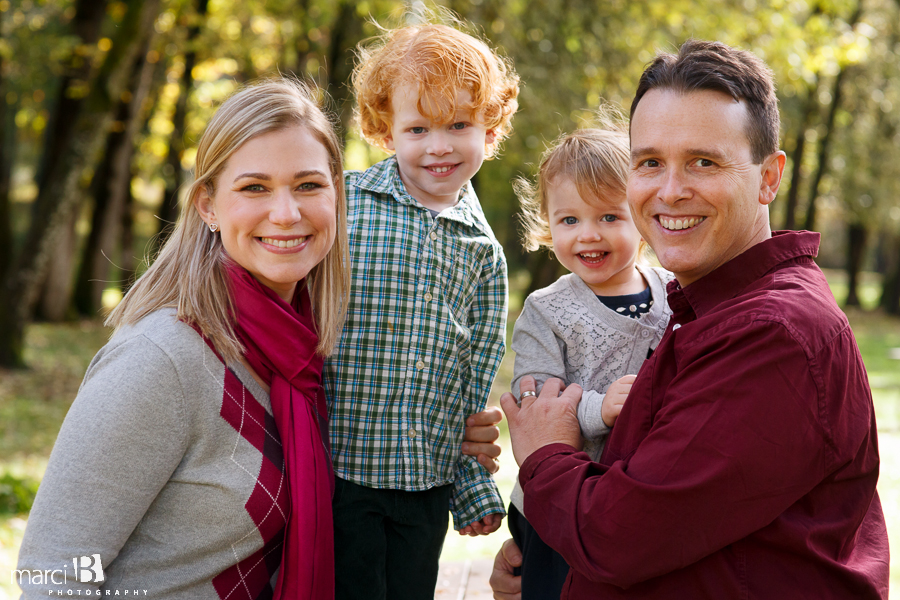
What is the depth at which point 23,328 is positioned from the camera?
35.6 feet

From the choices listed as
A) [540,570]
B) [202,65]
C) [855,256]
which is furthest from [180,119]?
[855,256]

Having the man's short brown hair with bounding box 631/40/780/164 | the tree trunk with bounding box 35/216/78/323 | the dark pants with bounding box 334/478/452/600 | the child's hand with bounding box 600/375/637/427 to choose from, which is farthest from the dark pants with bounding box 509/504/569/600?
the tree trunk with bounding box 35/216/78/323

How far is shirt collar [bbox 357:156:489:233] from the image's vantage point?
10.3ft

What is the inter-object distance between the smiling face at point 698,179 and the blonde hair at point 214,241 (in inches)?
40.2

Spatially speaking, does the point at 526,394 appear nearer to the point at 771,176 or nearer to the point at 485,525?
the point at 485,525

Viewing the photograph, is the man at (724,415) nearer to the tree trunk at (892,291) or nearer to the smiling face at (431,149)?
the smiling face at (431,149)

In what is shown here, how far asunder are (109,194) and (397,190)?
1388 cm

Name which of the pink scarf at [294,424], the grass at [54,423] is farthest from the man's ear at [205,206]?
the grass at [54,423]

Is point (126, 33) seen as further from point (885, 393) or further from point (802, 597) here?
point (885, 393)

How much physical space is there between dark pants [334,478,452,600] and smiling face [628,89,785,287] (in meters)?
1.38

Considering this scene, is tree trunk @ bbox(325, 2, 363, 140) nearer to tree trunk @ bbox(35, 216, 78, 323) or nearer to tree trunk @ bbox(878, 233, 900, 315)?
tree trunk @ bbox(35, 216, 78, 323)

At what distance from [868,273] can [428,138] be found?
198 feet

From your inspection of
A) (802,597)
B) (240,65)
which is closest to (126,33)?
(240,65)

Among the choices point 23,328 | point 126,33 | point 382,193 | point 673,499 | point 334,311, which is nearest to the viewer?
point 673,499
